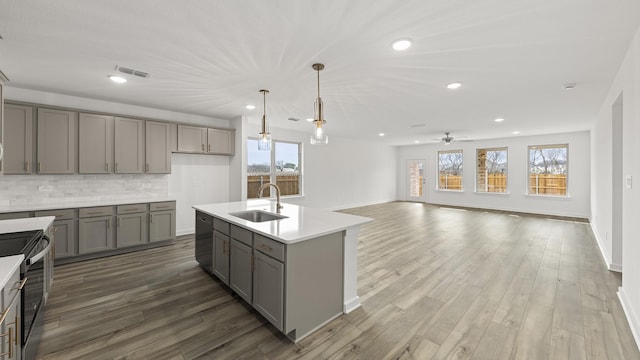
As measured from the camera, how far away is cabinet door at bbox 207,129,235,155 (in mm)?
5227

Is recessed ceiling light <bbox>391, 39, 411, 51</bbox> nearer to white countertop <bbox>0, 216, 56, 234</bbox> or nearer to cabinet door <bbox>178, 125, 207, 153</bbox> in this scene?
white countertop <bbox>0, 216, 56, 234</bbox>

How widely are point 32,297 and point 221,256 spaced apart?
145cm

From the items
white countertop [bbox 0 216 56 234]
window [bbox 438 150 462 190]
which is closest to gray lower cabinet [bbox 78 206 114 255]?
white countertop [bbox 0 216 56 234]

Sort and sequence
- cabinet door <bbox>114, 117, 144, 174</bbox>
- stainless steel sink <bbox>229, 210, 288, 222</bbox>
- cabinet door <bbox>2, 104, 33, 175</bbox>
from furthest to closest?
cabinet door <bbox>114, 117, 144, 174</bbox>, cabinet door <bbox>2, 104, 33, 175</bbox>, stainless steel sink <bbox>229, 210, 288, 222</bbox>

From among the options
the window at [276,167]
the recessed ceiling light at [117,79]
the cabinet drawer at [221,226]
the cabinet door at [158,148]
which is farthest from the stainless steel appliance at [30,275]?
the window at [276,167]

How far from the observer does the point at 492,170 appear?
8859 mm

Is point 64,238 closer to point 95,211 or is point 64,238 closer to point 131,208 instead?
point 95,211

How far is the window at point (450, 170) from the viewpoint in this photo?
962 centimetres

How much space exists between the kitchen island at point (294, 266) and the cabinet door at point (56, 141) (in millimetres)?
2819

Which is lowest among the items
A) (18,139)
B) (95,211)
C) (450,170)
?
(95,211)

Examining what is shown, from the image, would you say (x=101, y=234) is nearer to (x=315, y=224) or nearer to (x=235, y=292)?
(x=235, y=292)

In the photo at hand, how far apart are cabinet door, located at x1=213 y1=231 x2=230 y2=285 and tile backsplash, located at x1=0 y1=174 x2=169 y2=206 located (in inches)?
102

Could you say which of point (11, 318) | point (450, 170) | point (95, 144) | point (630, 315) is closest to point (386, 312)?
point (630, 315)

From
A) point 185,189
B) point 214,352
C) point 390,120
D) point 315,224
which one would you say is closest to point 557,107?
point 390,120
